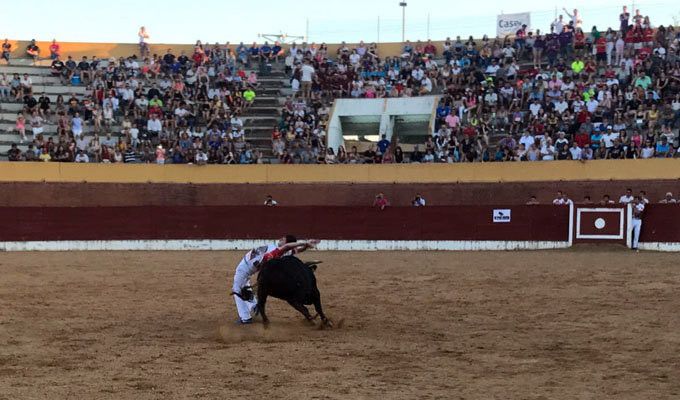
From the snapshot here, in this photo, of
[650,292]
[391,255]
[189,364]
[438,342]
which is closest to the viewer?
[189,364]

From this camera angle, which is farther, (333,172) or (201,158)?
(201,158)

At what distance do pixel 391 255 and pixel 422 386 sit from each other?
13.3 m

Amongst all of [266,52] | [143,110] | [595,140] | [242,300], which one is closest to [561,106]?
[595,140]

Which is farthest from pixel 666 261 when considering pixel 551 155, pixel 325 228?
pixel 325 228

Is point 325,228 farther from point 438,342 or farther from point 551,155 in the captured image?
point 438,342

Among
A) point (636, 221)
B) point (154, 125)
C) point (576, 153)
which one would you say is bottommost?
point (636, 221)

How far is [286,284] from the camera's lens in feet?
30.7

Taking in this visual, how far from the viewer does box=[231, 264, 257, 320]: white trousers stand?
995 cm

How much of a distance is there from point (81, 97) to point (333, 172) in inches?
372

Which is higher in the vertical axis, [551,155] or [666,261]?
[551,155]

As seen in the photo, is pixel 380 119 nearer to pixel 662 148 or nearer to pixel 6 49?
pixel 662 148

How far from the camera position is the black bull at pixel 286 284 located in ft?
30.7

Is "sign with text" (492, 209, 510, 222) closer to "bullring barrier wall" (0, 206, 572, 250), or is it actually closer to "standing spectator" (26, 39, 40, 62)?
"bullring barrier wall" (0, 206, 572, 250)

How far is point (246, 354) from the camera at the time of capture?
8.09m
